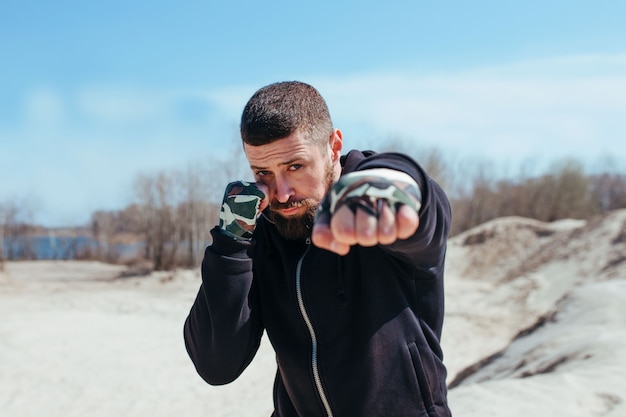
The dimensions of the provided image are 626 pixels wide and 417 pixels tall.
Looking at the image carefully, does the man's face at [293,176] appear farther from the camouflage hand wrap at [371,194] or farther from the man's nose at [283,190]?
the camouflage hand wrap at [371,194]

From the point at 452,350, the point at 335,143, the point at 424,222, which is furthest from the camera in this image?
the point at 452,350

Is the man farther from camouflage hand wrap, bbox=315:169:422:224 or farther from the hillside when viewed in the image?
the hillside

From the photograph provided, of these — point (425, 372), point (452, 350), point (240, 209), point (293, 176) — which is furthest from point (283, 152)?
point (452, 350)

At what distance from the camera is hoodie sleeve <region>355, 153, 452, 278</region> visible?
136 centimetres

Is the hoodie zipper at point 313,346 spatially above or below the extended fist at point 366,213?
below

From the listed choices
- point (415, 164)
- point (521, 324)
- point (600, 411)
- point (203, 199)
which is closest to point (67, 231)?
point (203, 199)

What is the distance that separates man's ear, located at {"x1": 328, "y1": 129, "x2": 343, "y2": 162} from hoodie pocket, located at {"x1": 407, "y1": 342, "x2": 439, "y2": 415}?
0.60 metres

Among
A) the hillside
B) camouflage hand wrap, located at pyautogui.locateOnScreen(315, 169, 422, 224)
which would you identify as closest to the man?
camouflage hand wrap, located at pyautogui.locateOnScreen(315, 169, 422, 224)

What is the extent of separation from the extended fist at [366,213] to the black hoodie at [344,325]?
332 millimetres

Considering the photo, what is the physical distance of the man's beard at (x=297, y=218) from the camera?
1.66 meters

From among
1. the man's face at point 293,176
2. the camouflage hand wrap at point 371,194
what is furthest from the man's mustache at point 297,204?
the camouflage hand wrap at point 371,194

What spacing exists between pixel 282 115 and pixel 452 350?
9478 mm

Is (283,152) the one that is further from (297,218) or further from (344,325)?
(344,325)

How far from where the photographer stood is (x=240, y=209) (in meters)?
1.58
